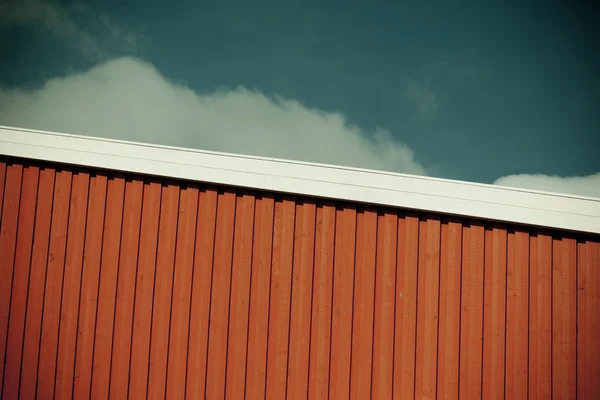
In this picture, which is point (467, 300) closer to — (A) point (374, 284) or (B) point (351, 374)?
(A) point (374, 284)

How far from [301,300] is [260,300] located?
367 millimetres

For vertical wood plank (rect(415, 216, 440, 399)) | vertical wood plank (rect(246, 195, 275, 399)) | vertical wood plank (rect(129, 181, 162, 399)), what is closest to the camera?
vertical wood plank (rect(415, 216, 440, 399))

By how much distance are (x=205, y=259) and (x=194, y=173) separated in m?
0.79

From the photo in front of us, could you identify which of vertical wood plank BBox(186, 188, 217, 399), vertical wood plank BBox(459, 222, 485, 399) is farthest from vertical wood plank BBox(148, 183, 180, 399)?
vertical wood plank BBox(459, 222, 485, 399)

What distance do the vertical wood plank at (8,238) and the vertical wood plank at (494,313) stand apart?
4.39 m

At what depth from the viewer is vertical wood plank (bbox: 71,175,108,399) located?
348 centimetres

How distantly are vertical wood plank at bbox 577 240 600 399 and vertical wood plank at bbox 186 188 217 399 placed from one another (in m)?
3.15

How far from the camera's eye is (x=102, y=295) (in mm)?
3520

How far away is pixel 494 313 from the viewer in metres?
3.20

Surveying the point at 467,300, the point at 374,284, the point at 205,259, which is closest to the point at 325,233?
the point at 374,284

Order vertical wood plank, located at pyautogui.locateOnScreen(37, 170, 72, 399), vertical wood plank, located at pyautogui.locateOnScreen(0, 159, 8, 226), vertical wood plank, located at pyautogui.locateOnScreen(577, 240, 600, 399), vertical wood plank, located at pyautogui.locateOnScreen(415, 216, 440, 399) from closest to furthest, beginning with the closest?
vertical wood plank, located at pyautogui.locateOnScreen(577, 240, 600, 399)
vertical wood plank, located at pyautogui.locateOnScreen(415, 216, 440, 399)
vertical wood plank, located at pyautogui.locateOnScreen(37, 170, 72, 399)
vertical wood plank, located at pyautogui.locateOnScreen(0, 159, 8, 226)

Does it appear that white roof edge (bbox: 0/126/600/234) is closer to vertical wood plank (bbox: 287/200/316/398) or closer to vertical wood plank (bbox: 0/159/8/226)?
vertical wood plank (bbox: 0/159/8/226)

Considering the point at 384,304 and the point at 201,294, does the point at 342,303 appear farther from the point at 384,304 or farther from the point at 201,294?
the point at 201,294

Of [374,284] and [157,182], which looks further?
[157,182]
